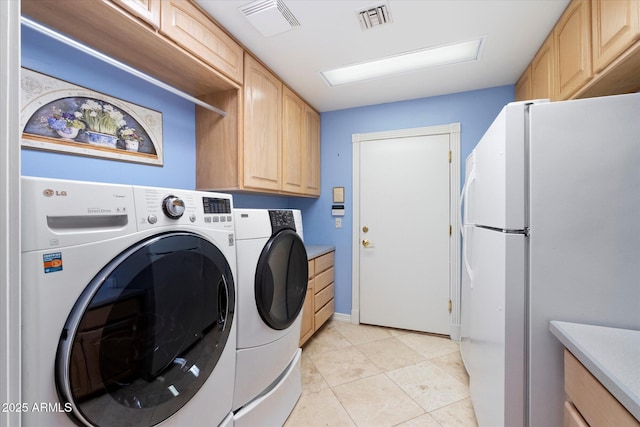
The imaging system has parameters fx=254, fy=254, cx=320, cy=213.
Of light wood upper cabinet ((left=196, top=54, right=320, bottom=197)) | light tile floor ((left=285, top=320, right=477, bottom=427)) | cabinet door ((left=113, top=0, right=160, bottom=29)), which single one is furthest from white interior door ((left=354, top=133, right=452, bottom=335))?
cabinet door ((left=113, top=0, right=160, bottom=29))

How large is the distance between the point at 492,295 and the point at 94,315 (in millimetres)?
1408

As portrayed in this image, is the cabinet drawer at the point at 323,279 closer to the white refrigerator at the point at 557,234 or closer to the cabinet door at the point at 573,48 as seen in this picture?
the white refrigerator at the point at 557,234

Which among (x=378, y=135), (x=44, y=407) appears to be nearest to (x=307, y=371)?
(x=44, y=407)

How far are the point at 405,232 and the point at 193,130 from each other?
2.11 m

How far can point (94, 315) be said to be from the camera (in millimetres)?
641

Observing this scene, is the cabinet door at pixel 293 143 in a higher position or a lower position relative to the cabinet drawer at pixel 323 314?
higher

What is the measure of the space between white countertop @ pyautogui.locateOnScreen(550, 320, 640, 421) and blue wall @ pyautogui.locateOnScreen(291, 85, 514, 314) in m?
1.86

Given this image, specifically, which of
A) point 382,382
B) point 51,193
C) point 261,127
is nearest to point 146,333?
point 51,193

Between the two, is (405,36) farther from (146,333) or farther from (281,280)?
(146,333)

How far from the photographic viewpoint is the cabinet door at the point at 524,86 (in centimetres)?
196

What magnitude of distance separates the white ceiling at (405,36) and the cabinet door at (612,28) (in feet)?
0.96

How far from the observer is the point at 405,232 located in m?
2.60

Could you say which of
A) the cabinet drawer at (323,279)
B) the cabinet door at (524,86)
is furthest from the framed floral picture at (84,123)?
the cabinet door at (524,86)

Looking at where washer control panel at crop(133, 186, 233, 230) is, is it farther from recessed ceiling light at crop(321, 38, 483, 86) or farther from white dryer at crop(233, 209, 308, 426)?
recessed ceiling light at crop(321, 38, 483, 86)
